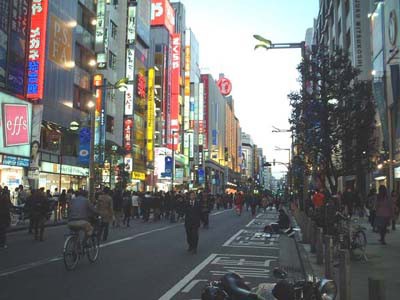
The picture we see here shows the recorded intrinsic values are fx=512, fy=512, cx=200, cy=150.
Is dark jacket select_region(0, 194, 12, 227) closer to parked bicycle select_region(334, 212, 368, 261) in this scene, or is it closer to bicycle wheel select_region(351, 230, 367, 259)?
parked bicycle select_region(334, 212, 368, 261)

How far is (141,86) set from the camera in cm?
5528

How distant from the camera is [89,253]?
11906mm

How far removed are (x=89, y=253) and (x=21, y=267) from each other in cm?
156

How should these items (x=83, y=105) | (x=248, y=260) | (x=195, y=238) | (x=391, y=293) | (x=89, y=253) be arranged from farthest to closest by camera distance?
(x=83, y=105), (x=195, y=238), (x=248, y=260), (x=89, y=253), (x=391, y=293)

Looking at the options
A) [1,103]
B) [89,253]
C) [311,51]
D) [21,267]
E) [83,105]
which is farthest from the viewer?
[83,105]

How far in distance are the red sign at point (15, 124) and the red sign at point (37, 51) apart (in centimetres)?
115

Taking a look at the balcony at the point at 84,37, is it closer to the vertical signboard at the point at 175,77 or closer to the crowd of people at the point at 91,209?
the crowd of people at the point at 91,209

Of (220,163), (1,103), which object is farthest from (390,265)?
(220,163)

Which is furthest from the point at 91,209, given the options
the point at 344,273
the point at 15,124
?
the point at 15,124

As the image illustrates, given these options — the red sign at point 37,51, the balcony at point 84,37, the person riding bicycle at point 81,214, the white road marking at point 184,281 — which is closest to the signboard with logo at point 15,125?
the red sign at point 37,51

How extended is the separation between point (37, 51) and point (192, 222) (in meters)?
21.0

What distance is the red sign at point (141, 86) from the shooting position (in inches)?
2147

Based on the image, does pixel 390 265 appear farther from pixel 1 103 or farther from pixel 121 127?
pixel 121 127

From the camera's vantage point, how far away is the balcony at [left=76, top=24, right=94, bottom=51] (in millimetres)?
40094
